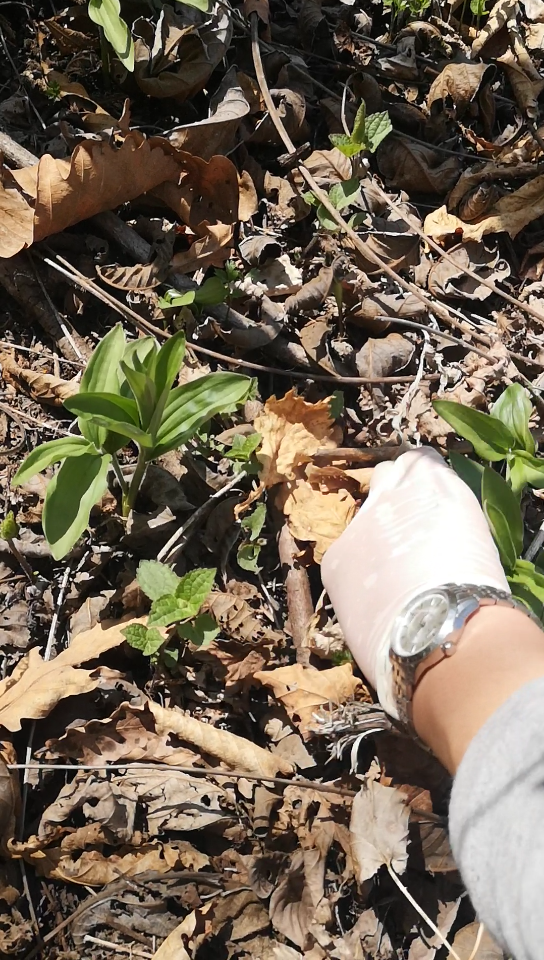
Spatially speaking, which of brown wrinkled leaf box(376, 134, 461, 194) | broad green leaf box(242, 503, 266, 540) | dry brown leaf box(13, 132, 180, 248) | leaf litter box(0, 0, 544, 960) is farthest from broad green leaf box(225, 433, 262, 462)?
brown wrinkled leaf box(376, 134, 461, 194)

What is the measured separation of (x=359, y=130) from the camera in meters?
1.98

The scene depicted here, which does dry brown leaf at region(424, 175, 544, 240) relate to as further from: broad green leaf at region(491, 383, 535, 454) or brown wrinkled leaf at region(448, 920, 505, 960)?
brown wrinkled leaf at region(448, 920, 505, 960)

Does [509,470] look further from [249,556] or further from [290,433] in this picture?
[249,556]

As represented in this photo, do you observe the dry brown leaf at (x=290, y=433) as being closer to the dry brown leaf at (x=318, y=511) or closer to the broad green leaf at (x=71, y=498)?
the dry brown leaf at (x=318, y=511)

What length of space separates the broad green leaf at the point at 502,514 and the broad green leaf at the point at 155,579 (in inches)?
28.7

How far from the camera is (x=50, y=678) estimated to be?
160cm

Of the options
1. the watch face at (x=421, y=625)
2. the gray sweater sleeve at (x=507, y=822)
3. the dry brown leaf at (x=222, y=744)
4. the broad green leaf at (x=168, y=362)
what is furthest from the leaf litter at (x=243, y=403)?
the gray sweater sleeve at (x=507, y=822)

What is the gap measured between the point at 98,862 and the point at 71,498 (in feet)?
2.48

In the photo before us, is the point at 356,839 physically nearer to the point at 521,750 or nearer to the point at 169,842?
the point at 169,842

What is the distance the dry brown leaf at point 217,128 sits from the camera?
83.0 inches

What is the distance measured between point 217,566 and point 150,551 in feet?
0.56

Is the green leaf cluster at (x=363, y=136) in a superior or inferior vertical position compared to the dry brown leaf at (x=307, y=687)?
superior

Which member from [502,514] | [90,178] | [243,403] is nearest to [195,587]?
[243,403]

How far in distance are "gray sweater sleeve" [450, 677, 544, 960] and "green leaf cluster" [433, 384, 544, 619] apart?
1.68 feet
